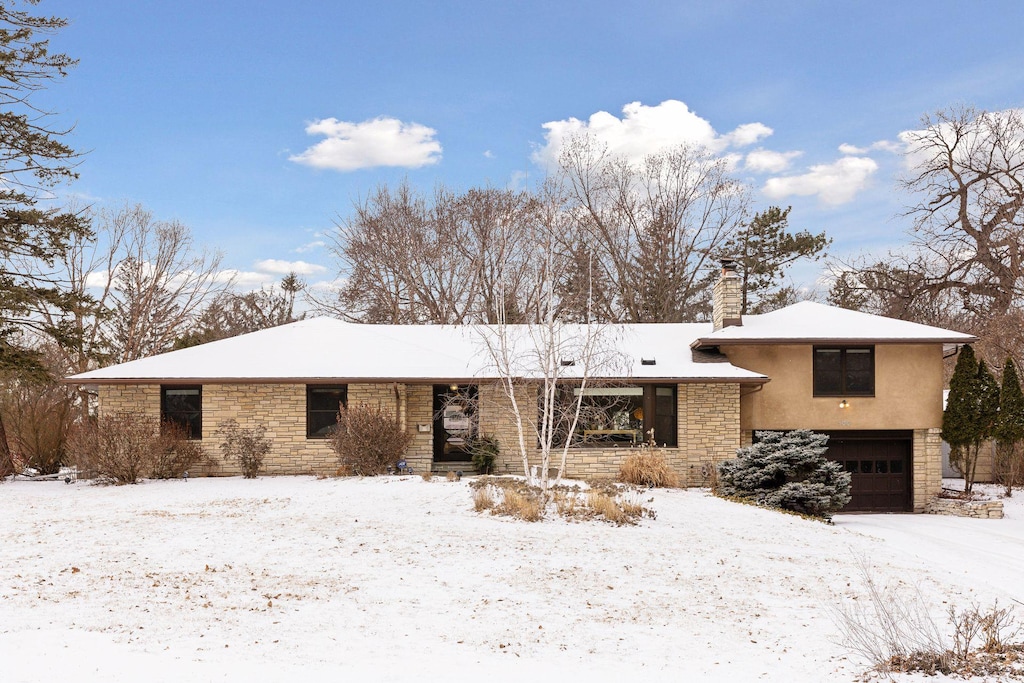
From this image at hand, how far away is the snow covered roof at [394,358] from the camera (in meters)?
16.1

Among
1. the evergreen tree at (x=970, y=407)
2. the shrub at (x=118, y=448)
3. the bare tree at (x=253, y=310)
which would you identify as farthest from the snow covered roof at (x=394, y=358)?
the bare tree at (x=253, y=310)

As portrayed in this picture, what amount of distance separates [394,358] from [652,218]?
16200 mm

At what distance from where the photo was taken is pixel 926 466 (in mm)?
17531

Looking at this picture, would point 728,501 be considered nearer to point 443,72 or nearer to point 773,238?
point 443,72

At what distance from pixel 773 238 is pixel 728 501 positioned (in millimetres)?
19271

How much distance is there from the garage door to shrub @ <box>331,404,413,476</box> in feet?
34.7

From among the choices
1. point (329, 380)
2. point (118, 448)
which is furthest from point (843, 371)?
point (118, 448)

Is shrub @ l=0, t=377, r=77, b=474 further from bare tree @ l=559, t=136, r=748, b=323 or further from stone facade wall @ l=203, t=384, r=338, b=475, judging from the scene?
bare tree @ l=559, t=136, r=748, b=323

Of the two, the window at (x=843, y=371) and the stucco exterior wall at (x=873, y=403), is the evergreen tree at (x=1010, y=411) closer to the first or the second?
the stucco exterior wall at (x=873, y=403)

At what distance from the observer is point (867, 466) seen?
17750mm

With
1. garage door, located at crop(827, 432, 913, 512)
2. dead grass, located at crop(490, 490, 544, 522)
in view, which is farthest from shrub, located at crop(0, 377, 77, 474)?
garage door, located at crop(827, 432, 913, 512)

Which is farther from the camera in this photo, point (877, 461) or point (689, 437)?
point (877, 461)

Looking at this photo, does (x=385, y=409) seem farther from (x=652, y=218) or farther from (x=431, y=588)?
(x=652, y=218)

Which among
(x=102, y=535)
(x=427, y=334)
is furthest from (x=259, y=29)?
(x=102, y=535)
